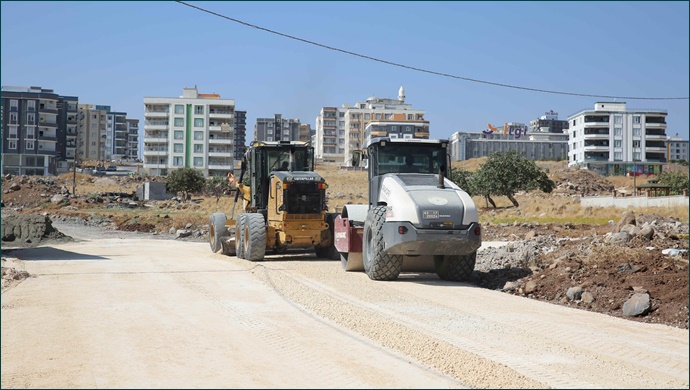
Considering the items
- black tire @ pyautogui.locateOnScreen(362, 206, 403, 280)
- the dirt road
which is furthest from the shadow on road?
black tire @ pyautogui.locateOnScreen(362, 206, 403, 280)

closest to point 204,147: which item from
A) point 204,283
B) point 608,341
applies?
point 204,283

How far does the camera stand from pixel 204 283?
16.9 metres

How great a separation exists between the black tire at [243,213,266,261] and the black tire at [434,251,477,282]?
617cm

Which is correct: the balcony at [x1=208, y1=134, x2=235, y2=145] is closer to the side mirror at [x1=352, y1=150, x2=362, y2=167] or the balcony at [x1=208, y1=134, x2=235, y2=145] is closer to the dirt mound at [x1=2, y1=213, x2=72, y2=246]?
the dirt mound at [x1=2, y1=213, x2=72, y2=246]

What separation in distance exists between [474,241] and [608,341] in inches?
230

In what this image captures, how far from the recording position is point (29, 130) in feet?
402

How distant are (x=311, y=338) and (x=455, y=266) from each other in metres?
8.39

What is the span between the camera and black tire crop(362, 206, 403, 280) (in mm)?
17203

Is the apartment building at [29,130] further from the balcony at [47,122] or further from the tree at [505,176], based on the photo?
the tree at [505,176]

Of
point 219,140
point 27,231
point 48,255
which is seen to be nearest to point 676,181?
point 27,231

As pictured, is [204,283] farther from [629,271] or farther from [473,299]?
[629,271]

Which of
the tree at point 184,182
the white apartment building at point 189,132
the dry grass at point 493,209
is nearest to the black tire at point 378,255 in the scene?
the dry grass at point 493,209

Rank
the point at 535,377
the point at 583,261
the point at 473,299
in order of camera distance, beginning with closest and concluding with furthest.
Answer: the point at 535,377 → the point at 473,299 → the point at 583,261

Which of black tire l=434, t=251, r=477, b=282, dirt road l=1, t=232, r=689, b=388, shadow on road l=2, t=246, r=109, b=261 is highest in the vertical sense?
black tire l=434, t=251, r=477, b=282
